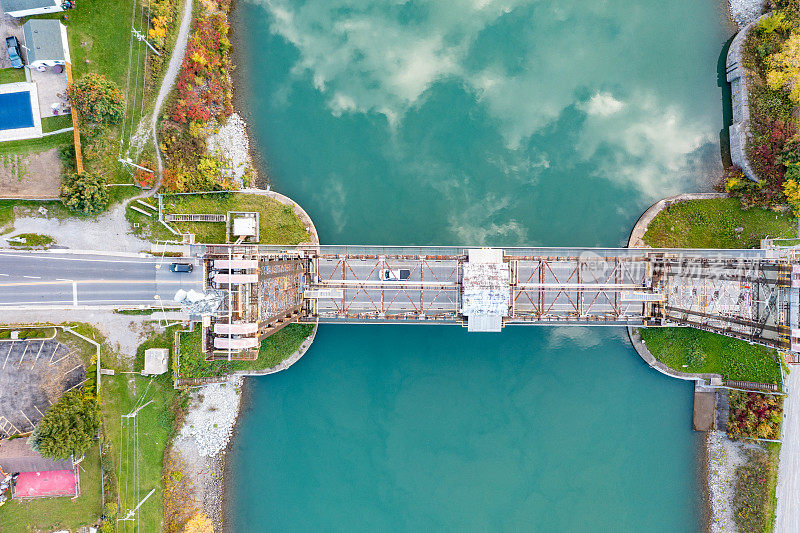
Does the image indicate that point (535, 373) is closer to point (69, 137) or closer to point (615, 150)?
point (615, 150)

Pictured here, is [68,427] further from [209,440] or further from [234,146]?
[234,146]

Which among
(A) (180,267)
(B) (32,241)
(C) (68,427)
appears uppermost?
(B) (32,241)

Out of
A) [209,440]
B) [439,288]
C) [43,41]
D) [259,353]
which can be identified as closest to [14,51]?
[43,41]

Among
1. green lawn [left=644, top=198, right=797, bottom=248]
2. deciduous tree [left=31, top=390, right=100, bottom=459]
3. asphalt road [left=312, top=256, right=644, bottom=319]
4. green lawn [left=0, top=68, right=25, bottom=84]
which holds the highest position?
green lawn [left=0, top=68, right=25, bottom=84]

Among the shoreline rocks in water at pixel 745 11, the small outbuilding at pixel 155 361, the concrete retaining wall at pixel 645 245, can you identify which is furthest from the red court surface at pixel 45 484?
the shoreline rocks in water at pixel 745 11

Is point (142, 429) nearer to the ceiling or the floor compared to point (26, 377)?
nearer to the floor

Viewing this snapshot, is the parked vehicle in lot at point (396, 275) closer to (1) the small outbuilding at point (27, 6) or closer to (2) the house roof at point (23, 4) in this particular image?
(1) the small outbuilding at point (27, 6)

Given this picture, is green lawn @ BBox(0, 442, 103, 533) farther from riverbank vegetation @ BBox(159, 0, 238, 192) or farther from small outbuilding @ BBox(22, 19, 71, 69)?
small outbuilding @ BBox(22, 19, 71, 69)

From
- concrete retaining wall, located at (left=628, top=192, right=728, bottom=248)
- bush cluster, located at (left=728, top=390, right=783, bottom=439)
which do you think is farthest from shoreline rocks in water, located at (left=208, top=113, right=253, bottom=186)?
bush cluster, located at (left=728, top=390, right=783, bottom=439)
